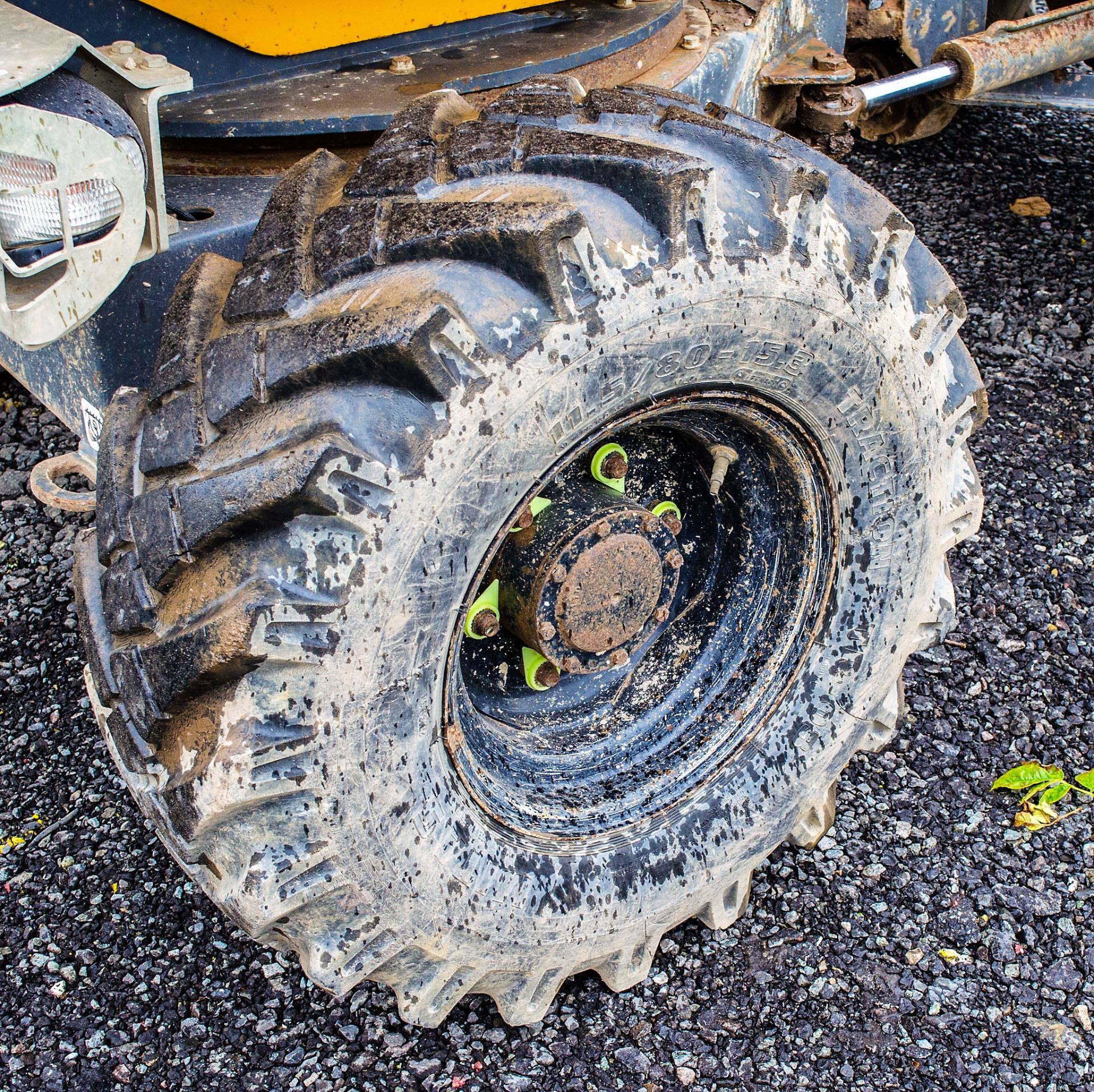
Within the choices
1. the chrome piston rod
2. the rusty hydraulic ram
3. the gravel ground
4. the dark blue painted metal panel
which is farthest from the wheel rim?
the rusty hydraulic ram

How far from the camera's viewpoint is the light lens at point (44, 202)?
151 centimetres

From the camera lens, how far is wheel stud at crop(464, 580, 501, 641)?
2.04 metres

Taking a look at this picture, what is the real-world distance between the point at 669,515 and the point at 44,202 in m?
1.17

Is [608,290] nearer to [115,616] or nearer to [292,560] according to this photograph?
[292,560]

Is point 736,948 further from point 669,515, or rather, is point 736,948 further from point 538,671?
point 669,515

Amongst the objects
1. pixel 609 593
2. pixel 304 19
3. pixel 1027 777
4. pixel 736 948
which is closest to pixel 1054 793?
pixel 1027 777

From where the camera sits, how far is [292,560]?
5.11 feet

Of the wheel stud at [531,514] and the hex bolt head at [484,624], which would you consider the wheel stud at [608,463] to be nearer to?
the wheel stud at [531,514]

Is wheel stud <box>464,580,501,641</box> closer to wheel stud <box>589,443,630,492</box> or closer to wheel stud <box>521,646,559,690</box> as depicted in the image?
wheel stud <box>521,646,559,690</box>

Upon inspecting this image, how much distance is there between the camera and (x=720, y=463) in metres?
2.12

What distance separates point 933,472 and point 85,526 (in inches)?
90.7

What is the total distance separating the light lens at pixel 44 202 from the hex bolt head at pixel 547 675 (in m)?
1.05

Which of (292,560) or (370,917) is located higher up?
(292,560)

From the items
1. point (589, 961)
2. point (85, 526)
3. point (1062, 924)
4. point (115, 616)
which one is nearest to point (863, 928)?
point (1062, 924)
